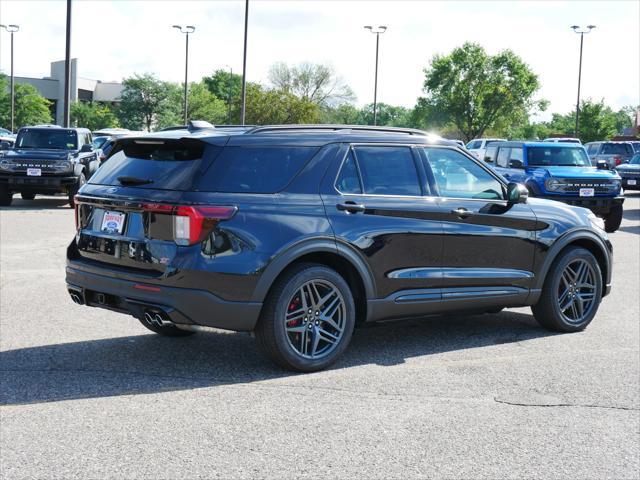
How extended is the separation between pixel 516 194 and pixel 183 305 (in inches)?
116

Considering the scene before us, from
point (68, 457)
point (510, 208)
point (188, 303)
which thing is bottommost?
point (68, 457)

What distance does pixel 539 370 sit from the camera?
6281 mm

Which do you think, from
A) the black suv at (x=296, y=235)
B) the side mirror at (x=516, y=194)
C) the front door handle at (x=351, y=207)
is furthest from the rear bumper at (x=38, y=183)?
the front door handle at (x=351, y=207)

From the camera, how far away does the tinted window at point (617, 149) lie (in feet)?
130

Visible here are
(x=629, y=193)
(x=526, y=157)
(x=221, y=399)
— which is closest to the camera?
(x=221, y=399)

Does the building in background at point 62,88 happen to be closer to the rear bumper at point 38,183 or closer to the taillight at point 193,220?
the rear bumper at point 38,183

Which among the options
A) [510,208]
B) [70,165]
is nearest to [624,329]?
[510,208]

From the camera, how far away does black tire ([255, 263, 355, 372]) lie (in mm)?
5773

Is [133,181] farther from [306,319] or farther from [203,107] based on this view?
[203,107]

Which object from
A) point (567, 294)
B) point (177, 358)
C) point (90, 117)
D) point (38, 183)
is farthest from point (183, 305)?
point (90, 117)

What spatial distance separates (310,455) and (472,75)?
90.1 meters

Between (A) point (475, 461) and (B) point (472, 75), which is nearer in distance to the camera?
(A) point (475, 461)

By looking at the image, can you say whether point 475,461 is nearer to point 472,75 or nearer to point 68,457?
point 68,457

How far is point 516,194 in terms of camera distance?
7055 millimetres
